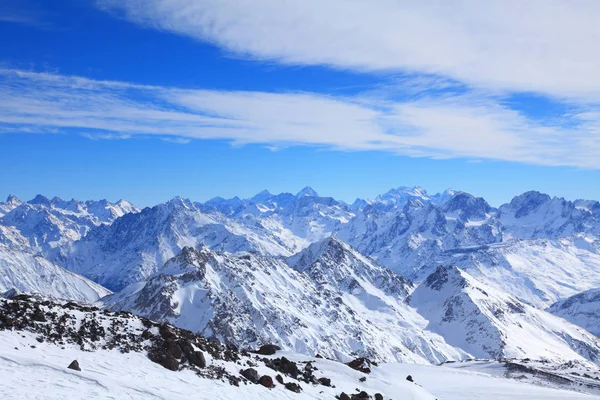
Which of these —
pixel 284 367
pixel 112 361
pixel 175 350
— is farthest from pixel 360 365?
pixel 112 361

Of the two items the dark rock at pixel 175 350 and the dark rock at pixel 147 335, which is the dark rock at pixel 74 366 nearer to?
the dark rock at pixel 175 350

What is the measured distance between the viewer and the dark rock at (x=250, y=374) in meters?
41.2

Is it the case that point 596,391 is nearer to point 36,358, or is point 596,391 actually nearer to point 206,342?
point 206,342

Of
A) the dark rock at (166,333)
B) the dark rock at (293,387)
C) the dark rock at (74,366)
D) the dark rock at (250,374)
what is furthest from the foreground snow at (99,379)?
the dark rock at (166,333)

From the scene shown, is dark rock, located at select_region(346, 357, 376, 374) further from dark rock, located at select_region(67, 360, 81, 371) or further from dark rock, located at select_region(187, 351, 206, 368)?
dark rock, located at select_region(67, 360, 81, 371)

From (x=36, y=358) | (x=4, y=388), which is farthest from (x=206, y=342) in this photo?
(x=4, y=388)

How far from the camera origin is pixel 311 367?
5372 cm

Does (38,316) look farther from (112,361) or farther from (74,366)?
(74,366)

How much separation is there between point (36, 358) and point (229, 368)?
1518 cm

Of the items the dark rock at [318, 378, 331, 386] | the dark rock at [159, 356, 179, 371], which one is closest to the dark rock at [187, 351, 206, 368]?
the dark rock at [159, 356, 179, 371]

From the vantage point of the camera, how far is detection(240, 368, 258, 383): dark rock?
135 feet

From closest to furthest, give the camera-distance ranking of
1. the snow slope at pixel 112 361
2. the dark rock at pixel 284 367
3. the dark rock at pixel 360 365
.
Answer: the snow slope at pixel 112 361 → the dark rock at pixel 284 367 → the dark rock at pixel 360 365

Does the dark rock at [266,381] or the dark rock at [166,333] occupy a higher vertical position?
the dark rock at [166,333]

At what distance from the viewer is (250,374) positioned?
41.4 m
